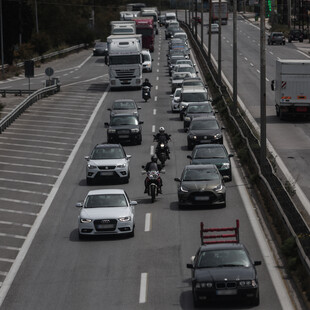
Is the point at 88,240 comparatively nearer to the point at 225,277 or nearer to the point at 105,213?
the point at 105,213

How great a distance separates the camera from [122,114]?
45.9 m

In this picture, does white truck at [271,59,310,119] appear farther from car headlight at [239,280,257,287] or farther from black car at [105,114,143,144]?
car headlight at [239,280,257,287]

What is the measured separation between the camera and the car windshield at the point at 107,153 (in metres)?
35.9

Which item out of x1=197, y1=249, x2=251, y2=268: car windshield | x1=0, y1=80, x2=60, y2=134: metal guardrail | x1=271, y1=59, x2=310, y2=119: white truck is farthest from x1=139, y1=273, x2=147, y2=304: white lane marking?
x1=271, y1=59, x2=310, y2=119: white truck

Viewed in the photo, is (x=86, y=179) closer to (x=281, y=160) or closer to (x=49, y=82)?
(x=281, y=160)

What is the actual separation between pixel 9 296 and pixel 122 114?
25.5 meters

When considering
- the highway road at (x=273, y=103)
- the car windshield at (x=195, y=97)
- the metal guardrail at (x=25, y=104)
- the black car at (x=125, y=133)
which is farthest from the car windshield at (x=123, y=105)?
the highway road at (x=273, y=103)

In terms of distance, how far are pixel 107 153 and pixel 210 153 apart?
3991 mm

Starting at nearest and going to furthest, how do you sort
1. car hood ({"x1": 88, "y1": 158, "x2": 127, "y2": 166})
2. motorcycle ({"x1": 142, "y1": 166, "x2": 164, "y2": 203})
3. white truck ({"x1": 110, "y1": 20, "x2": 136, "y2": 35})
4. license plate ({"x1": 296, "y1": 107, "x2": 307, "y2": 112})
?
motorcycle ({"x1": 142, "y1": 166, "x2": 164, "y2": 203}) → car hood ({"x1": 88, "y1": 158, "x2": 127, "y2": 166}) → license plate ({"x1": 296, "y1": 107, "x2": 307, "y2": 112}) → white truck ({"x1": 110, "y1": 20, "x2": 136, "y2": 35})

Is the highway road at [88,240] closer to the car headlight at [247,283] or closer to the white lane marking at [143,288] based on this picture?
the white lane marking at [143,288]

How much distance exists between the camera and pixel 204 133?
41938mm

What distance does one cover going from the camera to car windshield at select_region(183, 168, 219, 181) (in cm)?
3031

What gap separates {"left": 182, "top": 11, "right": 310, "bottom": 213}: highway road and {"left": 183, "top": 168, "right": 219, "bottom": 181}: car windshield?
9.71 ft

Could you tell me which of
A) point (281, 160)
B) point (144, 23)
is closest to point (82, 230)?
point (281, 160)
